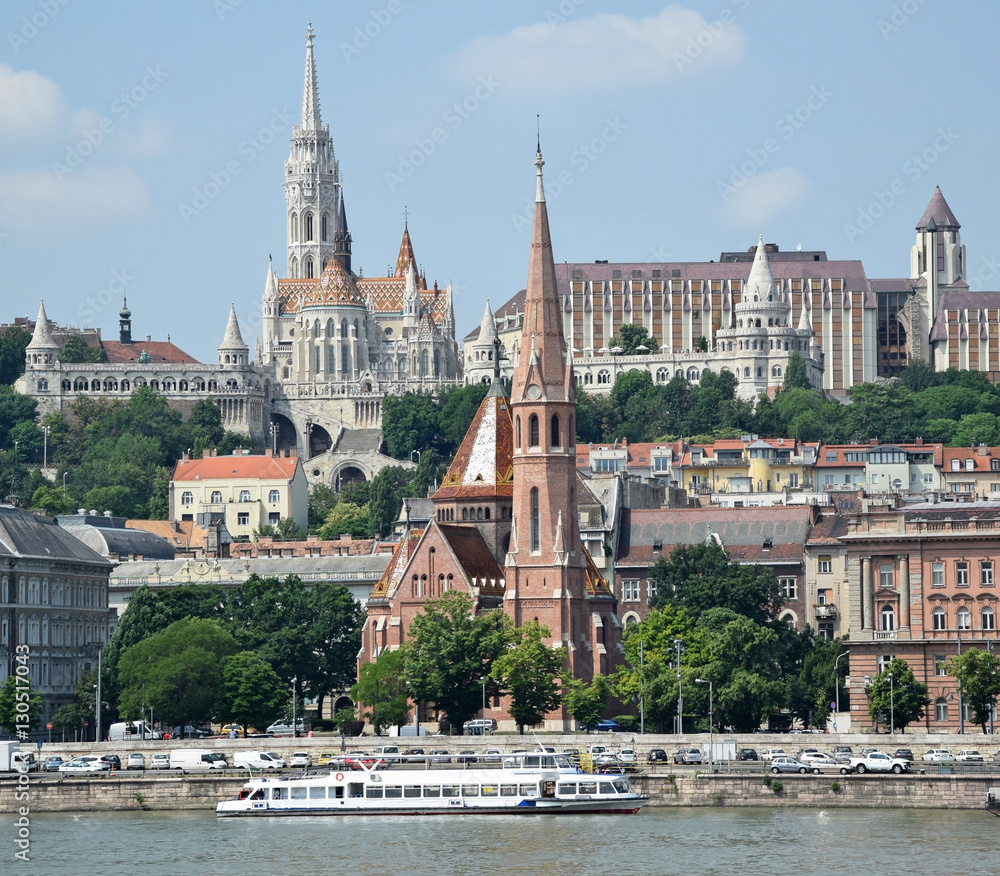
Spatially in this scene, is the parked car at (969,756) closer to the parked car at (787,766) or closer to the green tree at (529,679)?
the parked car at (787,766)

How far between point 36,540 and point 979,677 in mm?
46268

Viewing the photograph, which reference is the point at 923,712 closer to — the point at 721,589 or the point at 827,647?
the point at 827,647

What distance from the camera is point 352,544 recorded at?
165000mm

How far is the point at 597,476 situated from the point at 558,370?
34551mm

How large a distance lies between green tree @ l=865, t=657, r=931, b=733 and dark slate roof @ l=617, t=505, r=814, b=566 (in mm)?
35927

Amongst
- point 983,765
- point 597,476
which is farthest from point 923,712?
point 597,476

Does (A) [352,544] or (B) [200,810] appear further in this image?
(A) [352,544]

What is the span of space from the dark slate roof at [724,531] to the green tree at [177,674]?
28826 millimetres

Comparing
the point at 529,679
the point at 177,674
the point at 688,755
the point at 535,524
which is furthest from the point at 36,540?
the point at 688,755

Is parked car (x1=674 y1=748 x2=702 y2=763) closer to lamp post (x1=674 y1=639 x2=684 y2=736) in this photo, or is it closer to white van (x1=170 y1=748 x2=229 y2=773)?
lamp post (x1=674 y1=639 x2=684 y2=736)

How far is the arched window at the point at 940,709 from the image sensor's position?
100938 mm

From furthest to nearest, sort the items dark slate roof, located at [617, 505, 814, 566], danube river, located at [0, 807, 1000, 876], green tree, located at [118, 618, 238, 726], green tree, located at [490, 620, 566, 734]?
dark slate roof, located at [617, 505, 814, 566] < green tree, located at [118, 618, 238, 726] < green tree, located at [490, 620, 566, 734] < danube river, located at [0, 807, 1000, 876]

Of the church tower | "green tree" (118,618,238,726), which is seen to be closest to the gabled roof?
the church tower

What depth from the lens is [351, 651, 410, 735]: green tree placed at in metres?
109
